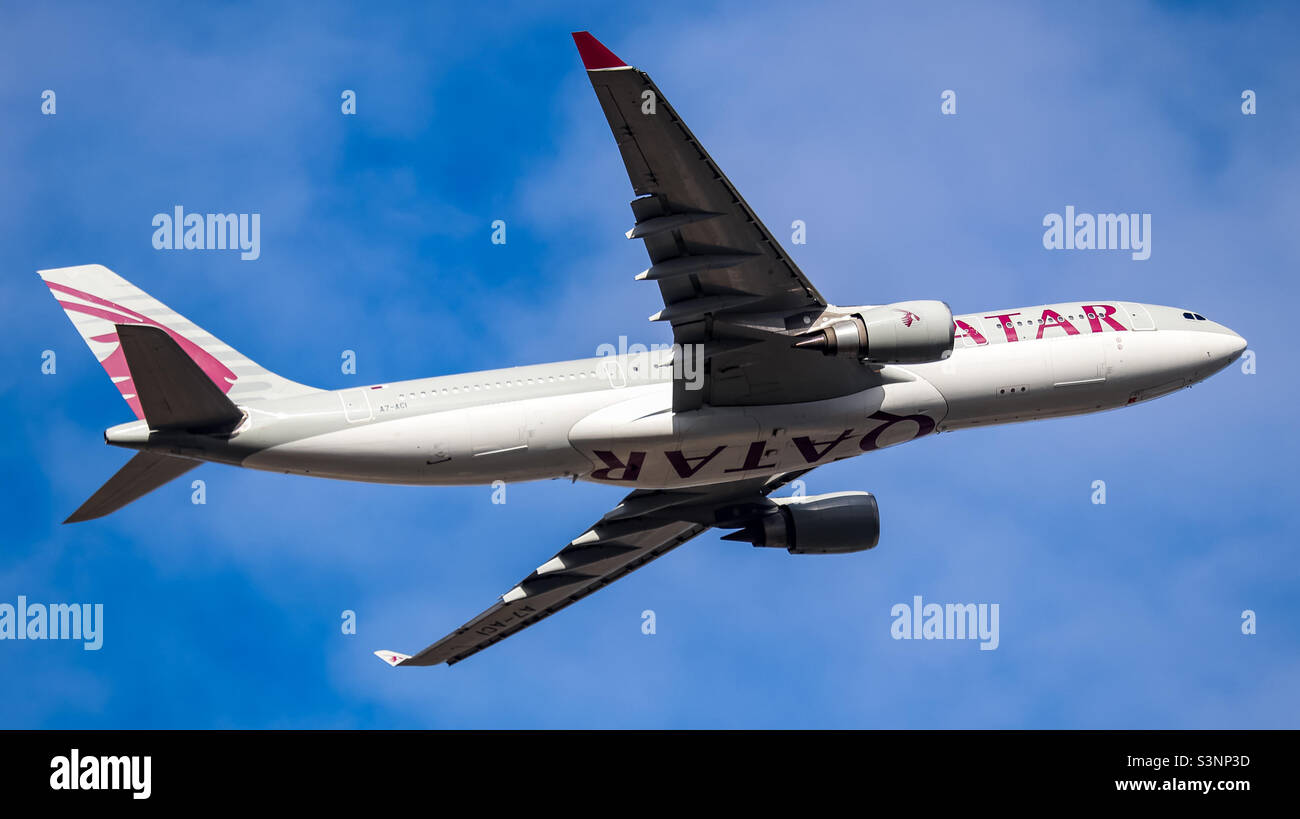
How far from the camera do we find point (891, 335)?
33750 mm

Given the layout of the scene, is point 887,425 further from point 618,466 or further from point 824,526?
point 618,466

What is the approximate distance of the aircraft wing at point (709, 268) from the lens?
95.3 feet

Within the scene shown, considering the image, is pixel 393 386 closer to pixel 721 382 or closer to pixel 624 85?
pixel 721 382

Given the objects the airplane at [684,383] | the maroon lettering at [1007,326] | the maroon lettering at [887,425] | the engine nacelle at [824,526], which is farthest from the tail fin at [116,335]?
the maroon lettering at [1007,326]

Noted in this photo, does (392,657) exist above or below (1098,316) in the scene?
below

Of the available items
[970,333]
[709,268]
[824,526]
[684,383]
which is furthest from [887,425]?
[709,268]

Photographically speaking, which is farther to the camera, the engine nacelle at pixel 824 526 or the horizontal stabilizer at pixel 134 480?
the engine nacelle at pixel 824 526

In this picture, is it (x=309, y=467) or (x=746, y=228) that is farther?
(x=309, y=467)

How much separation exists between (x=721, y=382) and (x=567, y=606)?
1349 cm

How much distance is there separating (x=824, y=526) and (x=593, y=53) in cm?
1919

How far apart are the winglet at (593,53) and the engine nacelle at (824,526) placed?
18535 millimetres

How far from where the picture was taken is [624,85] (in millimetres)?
28422

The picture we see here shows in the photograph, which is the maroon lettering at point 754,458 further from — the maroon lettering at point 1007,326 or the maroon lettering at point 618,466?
the maroon lettering at point 1007,326
